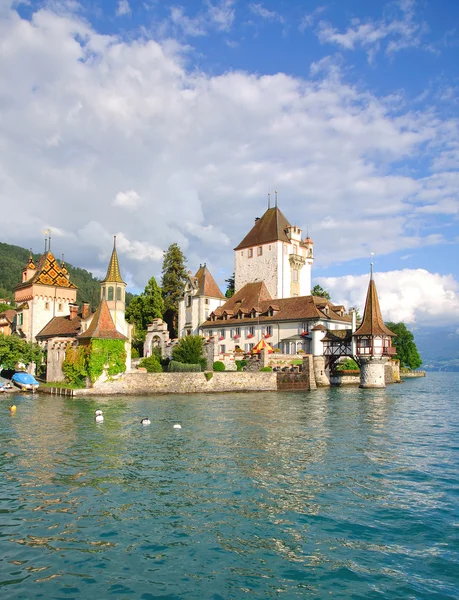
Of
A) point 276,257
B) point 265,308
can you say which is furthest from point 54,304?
point 276,257

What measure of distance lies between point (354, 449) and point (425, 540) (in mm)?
10332

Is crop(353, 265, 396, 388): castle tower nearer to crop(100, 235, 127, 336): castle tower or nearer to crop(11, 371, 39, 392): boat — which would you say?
crop(100, 235, 127, 336): castle tower

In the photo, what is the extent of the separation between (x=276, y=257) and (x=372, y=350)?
2498cm

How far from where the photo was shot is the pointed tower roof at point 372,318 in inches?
2418

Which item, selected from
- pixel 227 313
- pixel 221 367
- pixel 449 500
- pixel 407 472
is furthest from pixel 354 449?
pixel 227 313

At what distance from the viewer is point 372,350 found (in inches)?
2400

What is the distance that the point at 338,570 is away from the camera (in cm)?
1126

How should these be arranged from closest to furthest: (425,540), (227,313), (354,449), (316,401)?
1. (425,540)
2. (354,449)
3. (316,401)
4. (227,313)

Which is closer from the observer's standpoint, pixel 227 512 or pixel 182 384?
pixel 227 512

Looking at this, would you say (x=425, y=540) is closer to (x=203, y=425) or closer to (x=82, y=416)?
(x=203, y=425)

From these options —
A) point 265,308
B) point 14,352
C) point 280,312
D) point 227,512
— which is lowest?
point 227,512

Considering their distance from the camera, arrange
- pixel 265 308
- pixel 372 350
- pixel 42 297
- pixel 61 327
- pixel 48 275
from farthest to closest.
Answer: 1. pixel 265 308
2. pixel 48 275
3. pixel 42 297
4. pixel 61 327
5. pixel 372 350

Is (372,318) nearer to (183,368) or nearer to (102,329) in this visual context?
(183,368)

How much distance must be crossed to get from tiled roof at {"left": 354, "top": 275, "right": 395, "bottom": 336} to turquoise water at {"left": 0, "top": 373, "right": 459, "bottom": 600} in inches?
1330
